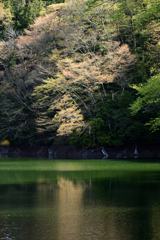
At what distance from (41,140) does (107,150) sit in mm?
9356

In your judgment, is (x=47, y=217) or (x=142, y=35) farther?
(x=142, y=35)

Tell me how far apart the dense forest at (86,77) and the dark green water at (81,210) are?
17.4m

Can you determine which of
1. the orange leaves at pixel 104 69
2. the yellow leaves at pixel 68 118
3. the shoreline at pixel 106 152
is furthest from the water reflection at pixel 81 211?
the orange leaves at pixel 104 69

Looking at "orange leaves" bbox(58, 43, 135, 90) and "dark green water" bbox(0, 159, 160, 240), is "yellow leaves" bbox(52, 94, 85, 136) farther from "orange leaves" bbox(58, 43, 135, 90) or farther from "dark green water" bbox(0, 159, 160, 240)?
"dark green water" bbox(0, 159, 160, 240)

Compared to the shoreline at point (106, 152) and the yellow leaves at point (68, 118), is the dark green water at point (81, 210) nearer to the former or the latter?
the shoreline at point (106, 152)

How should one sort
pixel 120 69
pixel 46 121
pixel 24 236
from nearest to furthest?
1. pixel 24 236
2. pixel 120 69
3. pixel 46 121

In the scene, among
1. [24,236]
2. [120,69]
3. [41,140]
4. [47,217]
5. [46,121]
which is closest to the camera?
[24,236]

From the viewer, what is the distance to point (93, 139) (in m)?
35.1

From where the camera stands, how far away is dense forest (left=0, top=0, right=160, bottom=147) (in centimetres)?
3366

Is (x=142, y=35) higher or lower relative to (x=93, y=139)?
higher

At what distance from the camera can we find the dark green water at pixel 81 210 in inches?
285

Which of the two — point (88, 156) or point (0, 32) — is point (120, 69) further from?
point (0, 32)

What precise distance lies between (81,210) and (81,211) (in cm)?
13

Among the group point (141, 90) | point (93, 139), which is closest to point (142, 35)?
point (93, 139)
